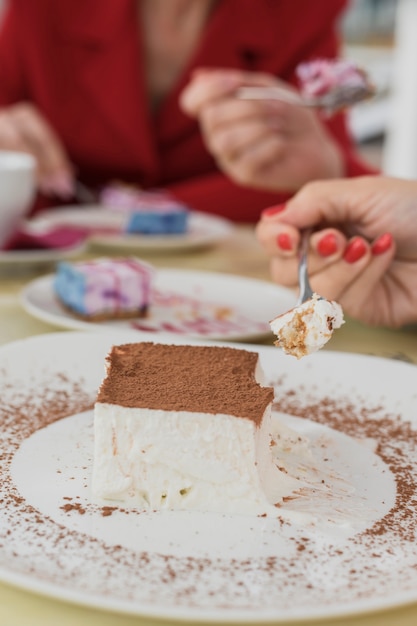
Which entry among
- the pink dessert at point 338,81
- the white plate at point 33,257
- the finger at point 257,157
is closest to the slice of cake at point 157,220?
the finger at point 257,157

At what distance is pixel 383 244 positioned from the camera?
109 cm

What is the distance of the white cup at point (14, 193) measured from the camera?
56.2 inches

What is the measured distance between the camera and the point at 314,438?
80 cm

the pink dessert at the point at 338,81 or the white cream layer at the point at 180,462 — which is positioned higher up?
the pink dessert at the point at 338,81

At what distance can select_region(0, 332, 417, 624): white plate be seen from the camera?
0.51 meters

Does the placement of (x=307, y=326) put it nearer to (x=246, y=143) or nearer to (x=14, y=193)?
(x=14, y=193)

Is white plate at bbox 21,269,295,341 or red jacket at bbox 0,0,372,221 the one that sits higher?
red jacket at bbox 0,0,372,221

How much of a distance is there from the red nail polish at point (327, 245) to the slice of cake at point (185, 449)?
0.41 metres

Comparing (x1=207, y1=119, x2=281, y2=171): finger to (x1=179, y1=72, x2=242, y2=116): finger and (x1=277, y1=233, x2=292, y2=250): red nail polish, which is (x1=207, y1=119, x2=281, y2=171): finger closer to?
(x1=179, y1=72, x2=242, y2=116): finger

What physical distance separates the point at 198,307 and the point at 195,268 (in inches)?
12.4

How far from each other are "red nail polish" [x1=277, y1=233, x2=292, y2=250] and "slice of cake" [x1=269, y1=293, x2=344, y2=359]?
12.9 inches

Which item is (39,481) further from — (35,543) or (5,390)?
(5,390)

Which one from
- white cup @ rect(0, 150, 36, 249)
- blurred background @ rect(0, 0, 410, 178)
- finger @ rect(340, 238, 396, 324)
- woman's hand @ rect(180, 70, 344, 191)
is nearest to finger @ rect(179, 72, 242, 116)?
woman's hand @ rect(180, 70, 344, 191)

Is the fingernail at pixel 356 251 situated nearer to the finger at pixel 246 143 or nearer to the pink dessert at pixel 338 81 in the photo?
the pink dessert at pixel 338 81
